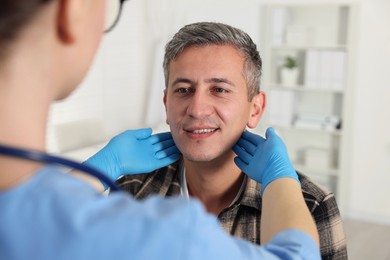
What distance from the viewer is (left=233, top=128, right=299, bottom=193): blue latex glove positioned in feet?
3.89

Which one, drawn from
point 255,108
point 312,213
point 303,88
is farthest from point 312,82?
point 312,213

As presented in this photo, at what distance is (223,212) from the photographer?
1.44 meters

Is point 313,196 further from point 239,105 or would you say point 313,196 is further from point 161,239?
point 161,239

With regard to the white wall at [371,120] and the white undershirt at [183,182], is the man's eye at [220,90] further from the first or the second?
the white wall at [371,120]

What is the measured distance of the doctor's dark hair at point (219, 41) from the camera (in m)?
1.50

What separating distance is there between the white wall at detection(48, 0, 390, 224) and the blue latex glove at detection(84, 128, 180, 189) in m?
2.14

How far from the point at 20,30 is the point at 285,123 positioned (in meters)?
3.87

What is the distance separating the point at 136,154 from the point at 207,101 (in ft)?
0.97

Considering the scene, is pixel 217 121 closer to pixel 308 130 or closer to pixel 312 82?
pixel 312 82

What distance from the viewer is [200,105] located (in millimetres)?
1454

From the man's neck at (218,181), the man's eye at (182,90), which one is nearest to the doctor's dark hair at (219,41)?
the man's eye at (182,90)

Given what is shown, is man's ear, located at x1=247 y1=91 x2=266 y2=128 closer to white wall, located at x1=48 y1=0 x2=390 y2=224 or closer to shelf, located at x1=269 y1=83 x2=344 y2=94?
white wall, located at x1=48 y1=0 x2=390 y2=224

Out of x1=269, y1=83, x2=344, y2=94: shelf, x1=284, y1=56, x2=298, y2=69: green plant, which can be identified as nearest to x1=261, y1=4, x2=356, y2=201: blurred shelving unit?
x1=269, y1=83, x2=344, y2=94: shelf

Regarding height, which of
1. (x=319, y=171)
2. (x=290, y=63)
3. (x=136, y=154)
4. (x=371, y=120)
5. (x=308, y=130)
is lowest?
(x=319, y=171)
